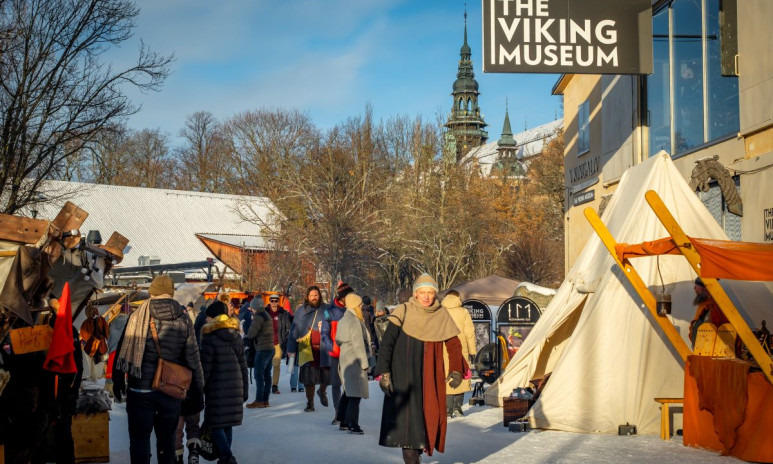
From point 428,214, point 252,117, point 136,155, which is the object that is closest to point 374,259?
point 428,214

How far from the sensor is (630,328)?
11969mm

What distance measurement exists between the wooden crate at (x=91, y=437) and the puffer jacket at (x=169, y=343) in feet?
5.36

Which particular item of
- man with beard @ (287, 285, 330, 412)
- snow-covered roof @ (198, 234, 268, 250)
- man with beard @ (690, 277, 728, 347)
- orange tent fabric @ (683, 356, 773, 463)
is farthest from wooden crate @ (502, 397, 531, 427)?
snow-covered roof @ (198, 234, 268, 250)

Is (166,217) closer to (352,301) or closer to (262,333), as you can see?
(262,333)

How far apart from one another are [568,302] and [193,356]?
7.97 m

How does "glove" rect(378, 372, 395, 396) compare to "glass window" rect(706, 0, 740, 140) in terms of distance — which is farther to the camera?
"glass window" rect(706, 0, 740, 140)

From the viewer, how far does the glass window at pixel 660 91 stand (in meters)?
15.9

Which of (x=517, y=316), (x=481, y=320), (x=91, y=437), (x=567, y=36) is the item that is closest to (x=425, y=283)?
(x=91, y=437)

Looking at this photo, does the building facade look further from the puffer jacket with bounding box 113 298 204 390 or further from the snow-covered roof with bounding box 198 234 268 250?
the snow-covered roof with bounding box 198 234 268 250

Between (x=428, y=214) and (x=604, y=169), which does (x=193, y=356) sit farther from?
(x=428, y=214)

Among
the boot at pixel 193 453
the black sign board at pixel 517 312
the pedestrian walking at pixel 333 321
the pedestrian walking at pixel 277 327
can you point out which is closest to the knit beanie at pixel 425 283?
the boot at pixel 193 453

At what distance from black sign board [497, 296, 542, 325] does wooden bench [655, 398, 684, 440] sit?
26.0 ft

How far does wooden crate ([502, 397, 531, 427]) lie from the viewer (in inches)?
477

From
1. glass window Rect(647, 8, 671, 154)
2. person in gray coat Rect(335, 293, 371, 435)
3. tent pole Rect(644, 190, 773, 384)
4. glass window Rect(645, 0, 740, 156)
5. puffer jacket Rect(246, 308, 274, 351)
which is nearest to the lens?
tent pole Rect(644, 190, 773, 384)
